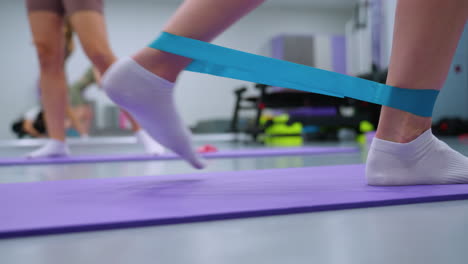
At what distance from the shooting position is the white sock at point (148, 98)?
2.80ft

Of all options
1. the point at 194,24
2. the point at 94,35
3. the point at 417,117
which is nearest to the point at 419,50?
the point at 417,117

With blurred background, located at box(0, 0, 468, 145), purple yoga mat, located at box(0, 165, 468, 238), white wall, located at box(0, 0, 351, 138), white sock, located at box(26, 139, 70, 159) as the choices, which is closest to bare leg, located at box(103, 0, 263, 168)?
purple yoga mat, located at box(0, 165, 468, 238)

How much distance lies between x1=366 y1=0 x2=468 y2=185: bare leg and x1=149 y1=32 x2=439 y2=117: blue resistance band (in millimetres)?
20

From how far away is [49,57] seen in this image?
75.4 inches

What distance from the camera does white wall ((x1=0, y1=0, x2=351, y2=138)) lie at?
24.5 feet

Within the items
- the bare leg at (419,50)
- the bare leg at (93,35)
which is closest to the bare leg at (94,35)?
the bare leg at (93,35)

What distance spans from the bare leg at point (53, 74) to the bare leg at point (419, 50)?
1646 mm

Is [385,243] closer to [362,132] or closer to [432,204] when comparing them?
[432,204]

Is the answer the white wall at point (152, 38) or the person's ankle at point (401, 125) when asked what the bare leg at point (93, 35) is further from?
the white wall at point (152, 38)

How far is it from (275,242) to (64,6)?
1.73 metres

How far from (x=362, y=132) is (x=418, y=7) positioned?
157 inches

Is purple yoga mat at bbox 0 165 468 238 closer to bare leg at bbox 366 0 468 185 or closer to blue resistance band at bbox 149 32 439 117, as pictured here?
bare leg at bbox 366 0 468 185

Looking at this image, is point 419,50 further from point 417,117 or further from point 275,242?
point 275,242

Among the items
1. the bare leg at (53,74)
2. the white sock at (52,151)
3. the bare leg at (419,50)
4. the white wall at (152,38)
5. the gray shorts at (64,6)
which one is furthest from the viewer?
the white wall at (152,38)
